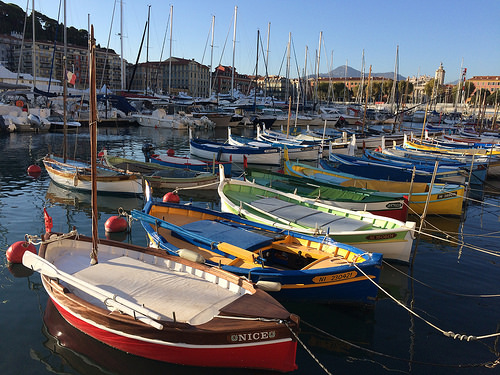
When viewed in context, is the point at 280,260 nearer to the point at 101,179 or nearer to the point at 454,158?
the point at 101,179

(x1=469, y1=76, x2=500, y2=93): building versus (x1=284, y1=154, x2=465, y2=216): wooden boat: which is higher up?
(x1=469, y1=76, x2=500, y2=93): building

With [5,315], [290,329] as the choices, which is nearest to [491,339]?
[290,329]

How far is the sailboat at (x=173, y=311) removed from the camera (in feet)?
23.9

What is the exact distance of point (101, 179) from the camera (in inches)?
847

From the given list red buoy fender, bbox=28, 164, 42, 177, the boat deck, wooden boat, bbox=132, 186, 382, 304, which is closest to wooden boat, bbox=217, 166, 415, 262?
wooden boat, bbox=132, 186, 382, 304

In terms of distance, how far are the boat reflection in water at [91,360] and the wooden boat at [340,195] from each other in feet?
33.9

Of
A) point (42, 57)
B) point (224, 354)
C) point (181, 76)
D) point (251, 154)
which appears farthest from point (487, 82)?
point (224, 354)

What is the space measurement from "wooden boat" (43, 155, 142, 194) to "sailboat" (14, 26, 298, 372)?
11638mm

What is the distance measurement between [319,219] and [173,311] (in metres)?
7.85

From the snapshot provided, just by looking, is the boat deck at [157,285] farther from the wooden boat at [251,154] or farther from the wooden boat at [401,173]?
the wooden boat at [251,154]

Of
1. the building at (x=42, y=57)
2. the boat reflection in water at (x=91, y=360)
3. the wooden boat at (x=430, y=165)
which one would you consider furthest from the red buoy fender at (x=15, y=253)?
the building at (x=42, y=57)

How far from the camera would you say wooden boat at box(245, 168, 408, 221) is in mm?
16656

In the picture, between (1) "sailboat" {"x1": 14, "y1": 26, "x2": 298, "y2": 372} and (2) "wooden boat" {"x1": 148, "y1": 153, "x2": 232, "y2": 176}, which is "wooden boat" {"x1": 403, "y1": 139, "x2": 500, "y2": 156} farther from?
(1) "sailboat" {"x1": 14, "y1": 26, "x2": 298, "y2": 372}

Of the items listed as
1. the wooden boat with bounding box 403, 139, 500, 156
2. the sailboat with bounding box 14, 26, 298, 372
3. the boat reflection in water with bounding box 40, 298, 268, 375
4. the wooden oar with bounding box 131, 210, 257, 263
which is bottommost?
the boat reflection in water with bounding box 40, 298, 268, 375
